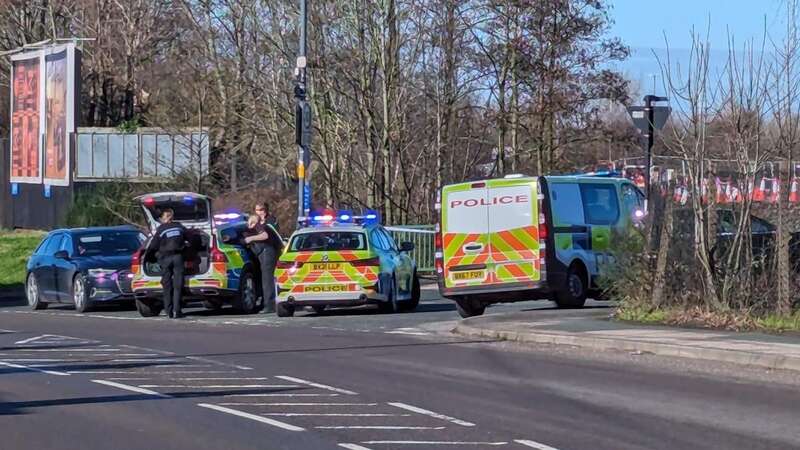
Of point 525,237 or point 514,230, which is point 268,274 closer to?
point 514,230

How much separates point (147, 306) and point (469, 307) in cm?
541

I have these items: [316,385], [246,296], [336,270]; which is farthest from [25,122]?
[316,385]

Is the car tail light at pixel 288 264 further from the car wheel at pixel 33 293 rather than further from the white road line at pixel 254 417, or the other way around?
the white road line at pixel 254 417

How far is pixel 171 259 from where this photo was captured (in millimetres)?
21250

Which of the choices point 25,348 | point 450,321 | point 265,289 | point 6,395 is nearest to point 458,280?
point 450,321

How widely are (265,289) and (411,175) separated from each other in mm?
13196

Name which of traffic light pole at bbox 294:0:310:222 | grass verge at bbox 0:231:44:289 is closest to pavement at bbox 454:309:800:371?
traffic light pole at bbox 294:0:310:222

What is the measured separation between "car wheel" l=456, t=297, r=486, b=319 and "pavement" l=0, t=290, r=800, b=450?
211 centimetres

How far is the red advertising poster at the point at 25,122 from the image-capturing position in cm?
4284

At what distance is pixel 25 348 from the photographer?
1623 cm

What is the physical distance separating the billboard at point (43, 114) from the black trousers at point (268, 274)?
19709mm

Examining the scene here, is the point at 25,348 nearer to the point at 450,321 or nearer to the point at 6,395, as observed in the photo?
the point at 6,395

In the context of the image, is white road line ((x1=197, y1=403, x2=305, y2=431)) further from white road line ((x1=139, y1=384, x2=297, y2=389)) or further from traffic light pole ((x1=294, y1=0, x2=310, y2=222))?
traffic light pole ((x1=294, y1=0, x2=310, y2=222))

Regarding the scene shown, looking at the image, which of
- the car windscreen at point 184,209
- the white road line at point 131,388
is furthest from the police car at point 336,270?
the white road line at point 131,388
